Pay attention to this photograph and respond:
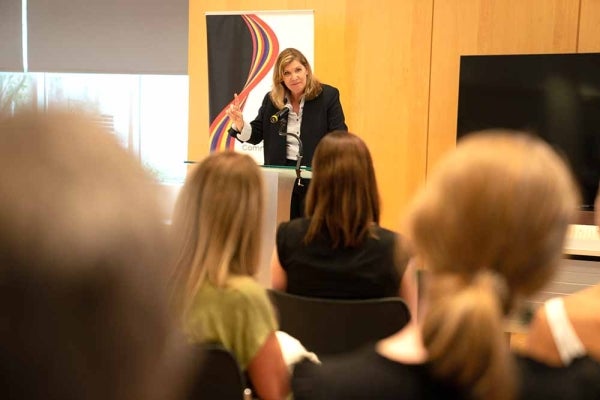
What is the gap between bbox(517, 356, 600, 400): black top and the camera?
3.17 ft

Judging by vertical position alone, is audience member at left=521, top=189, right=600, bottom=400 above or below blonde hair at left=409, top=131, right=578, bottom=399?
below

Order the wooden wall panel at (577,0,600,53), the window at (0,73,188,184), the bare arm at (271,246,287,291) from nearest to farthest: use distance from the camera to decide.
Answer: the bare arm at (271,246,287,291), the wooden wall panel at (577,0,600,53), the window at (0,73,188,184)

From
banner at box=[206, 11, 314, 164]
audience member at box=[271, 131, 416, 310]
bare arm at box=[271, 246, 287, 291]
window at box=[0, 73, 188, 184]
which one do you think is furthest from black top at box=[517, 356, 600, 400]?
window at box=[0, 73, 188, 184]

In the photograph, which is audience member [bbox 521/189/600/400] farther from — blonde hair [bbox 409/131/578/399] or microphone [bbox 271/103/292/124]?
microphone [bbox 271/103/292/124]

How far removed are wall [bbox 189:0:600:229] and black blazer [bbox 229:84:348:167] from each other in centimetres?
95

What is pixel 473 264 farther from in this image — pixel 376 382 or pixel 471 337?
pixel 376 382

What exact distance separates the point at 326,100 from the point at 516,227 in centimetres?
334

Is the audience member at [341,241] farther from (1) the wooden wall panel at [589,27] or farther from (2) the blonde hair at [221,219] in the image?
(1) the wooden wall panel at [589,27]

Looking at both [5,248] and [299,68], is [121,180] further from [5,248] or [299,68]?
[299,68]

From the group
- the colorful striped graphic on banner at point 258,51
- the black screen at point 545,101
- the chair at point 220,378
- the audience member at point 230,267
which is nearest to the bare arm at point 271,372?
the audience member at point 230,267

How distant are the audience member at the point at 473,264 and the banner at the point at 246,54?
4.00m

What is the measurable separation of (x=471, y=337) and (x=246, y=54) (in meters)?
4.53

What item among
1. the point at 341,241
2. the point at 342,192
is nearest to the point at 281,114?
the point at 342,192

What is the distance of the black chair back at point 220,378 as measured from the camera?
130cm
